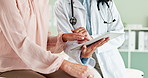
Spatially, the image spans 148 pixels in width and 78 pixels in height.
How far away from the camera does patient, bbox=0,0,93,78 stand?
1.25 m

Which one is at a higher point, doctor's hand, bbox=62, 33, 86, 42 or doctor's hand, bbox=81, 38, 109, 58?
doctor's hand, bbox=62, 33, 86, 42

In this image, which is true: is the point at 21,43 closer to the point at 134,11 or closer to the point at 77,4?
the point at 77,4

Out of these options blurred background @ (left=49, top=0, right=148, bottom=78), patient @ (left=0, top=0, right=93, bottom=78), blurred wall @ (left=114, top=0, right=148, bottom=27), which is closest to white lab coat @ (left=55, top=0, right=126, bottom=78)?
patient @ (left=0, top=0, right=93, bottom=78)

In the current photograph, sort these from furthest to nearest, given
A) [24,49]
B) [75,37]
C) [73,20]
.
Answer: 1. [73,20]
2. [75,37]
3. [24,49]

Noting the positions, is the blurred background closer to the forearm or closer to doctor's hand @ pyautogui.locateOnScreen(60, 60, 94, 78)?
the forearm

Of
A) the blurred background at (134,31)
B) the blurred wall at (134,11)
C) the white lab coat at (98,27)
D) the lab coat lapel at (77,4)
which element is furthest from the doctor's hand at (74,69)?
the blurred wall at (134,11)

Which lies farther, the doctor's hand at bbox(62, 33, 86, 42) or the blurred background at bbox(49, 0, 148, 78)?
the blurred background at bbox(49, 0, 148, 78)

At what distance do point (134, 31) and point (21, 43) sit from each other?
2.77 m

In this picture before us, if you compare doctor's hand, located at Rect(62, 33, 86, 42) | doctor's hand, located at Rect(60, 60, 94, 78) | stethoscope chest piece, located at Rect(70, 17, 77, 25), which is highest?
stethoscope chest piece, located at Rect(70, 17, 77, 25)

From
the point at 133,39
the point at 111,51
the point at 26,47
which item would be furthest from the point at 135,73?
the point at 133,39

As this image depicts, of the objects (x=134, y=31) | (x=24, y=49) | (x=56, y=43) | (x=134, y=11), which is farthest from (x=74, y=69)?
(x=134, y=11)

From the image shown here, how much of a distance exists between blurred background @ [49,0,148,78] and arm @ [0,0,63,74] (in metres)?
2.34

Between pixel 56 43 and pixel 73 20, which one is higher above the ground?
pixel 73 20

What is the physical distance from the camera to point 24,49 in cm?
126
